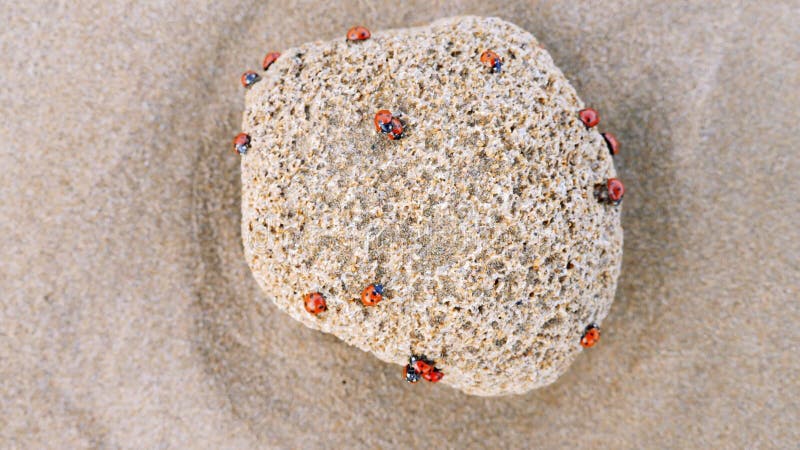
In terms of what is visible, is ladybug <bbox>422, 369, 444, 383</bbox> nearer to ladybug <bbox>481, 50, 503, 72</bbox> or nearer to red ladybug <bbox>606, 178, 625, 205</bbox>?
red ladybug <bbox>606, 178, 625, 205</bbox>

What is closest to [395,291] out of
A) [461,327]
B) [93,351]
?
[461,327]

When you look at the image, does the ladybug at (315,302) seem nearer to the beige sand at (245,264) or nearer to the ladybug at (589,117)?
the beige sand at (245,264)

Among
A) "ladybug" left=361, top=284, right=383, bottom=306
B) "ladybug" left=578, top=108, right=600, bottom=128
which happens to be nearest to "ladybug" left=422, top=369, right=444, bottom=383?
"ladybug" left=361, top=284, right=383, bottom=306

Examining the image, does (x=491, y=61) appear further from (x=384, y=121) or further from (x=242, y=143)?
(x=242, y=143)

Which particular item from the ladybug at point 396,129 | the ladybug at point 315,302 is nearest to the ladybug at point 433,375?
the ladybug at point 315,302

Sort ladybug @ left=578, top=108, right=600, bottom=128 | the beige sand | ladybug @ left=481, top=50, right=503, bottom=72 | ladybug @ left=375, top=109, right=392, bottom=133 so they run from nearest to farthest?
ladybug @ left=375, top=109, right=392, bottom=133
ladybug @ left=481, top=50, right=503, bottom=72
ladybug @ left=578, top=108, right=600, bottom=128
the beige sand

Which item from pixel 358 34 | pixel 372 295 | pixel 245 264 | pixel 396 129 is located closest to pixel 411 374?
pixel 372 295
